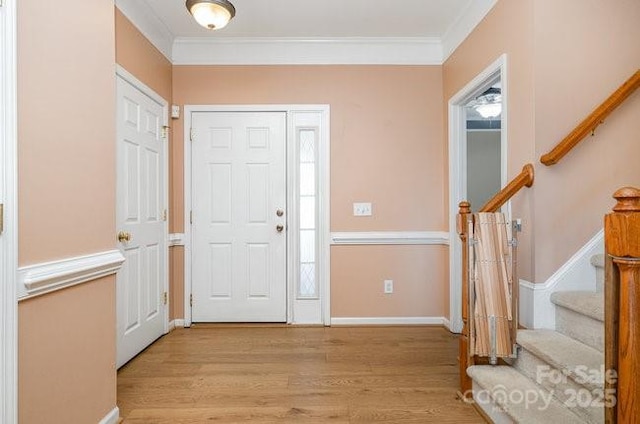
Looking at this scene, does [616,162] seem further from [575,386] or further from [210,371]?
[210,371]

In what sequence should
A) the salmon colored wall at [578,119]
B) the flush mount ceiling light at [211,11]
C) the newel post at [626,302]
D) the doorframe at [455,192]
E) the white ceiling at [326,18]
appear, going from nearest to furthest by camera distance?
the newel post at [626,302], the salmon colored wall at [578,119], the flush mount ceiling light at [211,11], the white ceiling at [326,18], the doorframe at [455,192]

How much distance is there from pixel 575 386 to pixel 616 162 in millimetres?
1263

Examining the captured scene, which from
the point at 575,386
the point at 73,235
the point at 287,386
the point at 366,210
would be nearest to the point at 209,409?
the point at 287,386

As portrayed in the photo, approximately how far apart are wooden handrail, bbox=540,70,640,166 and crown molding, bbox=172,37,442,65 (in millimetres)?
1765

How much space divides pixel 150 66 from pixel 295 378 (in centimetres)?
264

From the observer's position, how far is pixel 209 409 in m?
1.98

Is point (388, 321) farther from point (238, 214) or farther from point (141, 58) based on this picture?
point (141, 58)

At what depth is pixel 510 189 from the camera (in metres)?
1.98

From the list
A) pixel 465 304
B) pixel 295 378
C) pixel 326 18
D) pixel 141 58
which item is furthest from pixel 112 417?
pixel 326 18

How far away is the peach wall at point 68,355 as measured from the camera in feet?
4.27

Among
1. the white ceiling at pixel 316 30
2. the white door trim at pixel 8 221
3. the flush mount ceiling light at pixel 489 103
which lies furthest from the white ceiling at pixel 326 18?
the white door trim at pixel 8 221

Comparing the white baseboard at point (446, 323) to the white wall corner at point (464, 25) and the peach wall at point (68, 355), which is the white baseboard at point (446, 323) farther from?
the peach wall at point (68, 355)

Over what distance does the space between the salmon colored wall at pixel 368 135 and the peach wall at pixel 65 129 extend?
5.40 feet

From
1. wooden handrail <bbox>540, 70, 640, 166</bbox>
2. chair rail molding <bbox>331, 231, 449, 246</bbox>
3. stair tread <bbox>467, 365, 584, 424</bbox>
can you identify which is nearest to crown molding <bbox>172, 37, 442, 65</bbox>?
chair rail molding <bbox>331, 231, 449, 246</bbox>
